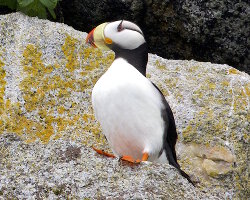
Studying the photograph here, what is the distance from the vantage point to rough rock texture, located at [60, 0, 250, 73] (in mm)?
5402

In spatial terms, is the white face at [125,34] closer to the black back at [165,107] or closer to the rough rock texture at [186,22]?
the black back at [165,107]

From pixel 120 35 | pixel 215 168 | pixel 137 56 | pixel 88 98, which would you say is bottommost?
pixel 215 168

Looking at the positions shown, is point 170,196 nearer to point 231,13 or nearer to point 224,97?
point 224,97

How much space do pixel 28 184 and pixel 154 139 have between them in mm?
1237

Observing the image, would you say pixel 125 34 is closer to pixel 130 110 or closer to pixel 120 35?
pixel 120 35

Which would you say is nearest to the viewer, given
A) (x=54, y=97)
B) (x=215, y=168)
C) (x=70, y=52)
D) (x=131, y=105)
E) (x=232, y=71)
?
(x=131, y=105)

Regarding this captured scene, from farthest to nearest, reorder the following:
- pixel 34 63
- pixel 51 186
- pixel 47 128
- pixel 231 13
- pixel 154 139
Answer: pixel 231 13
pixel 34 63
pixel 47 128
pixel 154 139
pixel 51 186

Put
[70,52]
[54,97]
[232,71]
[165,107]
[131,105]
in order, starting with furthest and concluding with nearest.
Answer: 1. [232,71]
2. [70,52]
3. [54,97]
4. [165,107]
5. [131,105]

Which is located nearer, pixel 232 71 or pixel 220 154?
pixel 220 154

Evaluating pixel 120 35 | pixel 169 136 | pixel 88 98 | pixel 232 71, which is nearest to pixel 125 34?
pixel 120 35

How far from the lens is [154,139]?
3.91 meters

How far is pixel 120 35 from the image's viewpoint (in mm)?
4129

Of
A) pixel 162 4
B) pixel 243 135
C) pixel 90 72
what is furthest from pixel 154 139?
pixel 162 4

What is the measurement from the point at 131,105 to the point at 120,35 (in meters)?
0.57
